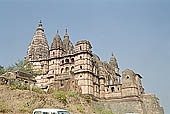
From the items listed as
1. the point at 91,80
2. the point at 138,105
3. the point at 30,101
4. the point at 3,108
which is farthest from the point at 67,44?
the point at 3,108

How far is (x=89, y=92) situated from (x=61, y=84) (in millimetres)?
6133

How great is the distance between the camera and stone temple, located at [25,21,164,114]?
38281mm

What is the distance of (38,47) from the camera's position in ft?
176

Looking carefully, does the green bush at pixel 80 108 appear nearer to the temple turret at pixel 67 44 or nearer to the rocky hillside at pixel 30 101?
the rocky hillside at pixel 30 101

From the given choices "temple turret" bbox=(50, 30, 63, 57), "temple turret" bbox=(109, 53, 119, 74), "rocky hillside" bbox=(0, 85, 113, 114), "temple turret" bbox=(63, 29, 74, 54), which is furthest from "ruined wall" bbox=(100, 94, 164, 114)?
"rocky hillside" bbox=(0, 85, 113, 114)

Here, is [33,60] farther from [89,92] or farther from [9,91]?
[9,91]

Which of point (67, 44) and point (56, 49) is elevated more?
point (67, 44)

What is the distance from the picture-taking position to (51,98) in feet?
63.7

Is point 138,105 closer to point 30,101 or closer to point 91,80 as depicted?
point 91,80

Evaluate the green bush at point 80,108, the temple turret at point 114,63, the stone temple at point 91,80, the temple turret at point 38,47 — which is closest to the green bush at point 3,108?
the green bush at point 80,108

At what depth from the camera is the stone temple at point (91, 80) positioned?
38.3 meters

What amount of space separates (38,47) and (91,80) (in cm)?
1914

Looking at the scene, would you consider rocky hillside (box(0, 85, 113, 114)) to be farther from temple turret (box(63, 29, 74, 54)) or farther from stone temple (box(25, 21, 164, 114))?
temple turret (box(63, 29, 74, 54))

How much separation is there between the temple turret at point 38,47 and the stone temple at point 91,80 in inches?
125
